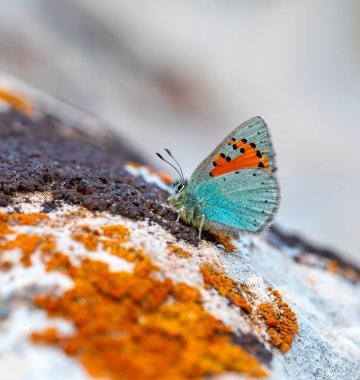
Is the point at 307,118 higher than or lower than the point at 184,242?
higher

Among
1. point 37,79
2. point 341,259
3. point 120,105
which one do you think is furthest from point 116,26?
point 341,259

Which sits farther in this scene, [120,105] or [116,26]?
[116,26]

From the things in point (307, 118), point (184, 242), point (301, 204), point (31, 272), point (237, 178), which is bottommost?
point (31, 272)

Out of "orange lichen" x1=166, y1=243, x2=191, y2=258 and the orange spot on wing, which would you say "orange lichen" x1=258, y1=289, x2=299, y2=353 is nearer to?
"orange lichen" x1=166, y1=243, x2=191, y2=258

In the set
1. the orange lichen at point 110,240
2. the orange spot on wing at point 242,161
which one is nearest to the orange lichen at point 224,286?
the orange lichen at point 110,240

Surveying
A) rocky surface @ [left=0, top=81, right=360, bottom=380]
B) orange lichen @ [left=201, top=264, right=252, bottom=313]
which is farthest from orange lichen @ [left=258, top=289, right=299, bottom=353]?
orange lichen @ [left=201, top=264, right=252, bottom=313]

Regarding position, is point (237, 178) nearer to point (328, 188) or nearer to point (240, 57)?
point (328, 188)
